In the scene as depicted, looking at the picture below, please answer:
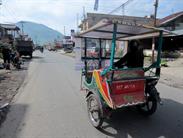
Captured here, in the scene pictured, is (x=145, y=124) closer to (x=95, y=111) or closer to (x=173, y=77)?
(x=95, y=111)

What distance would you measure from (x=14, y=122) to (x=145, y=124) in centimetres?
309

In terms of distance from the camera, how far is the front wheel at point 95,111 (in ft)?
15.7

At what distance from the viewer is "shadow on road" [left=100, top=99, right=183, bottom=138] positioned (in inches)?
180

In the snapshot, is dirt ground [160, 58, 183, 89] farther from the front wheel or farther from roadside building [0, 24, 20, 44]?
roadside building [0, 24, 20, 44]

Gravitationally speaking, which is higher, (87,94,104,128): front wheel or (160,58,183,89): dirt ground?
(87,94,104,128): front wheel

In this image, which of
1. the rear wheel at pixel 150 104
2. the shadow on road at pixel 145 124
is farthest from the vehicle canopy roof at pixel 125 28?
the shadow on road at pixel 145 124

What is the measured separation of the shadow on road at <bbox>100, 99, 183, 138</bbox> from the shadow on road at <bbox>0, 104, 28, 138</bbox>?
186 cm

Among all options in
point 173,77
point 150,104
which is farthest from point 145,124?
point 173,77

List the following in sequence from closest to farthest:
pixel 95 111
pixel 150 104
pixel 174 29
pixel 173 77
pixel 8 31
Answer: pixel 95 111 → pixel 150 104 → pixel 173 77 → pixel 8 31 → pixel 174 29

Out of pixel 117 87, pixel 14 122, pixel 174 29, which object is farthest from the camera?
pixel 174 29

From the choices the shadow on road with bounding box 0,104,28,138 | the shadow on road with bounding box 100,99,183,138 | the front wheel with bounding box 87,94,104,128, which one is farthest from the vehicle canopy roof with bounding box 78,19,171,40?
the shadow on road with bounding box 0,104,28,138

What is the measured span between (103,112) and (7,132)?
2.08 meters

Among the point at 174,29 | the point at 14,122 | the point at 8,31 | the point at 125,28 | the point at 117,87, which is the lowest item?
the point at 14,122

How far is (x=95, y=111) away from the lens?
200 inches
